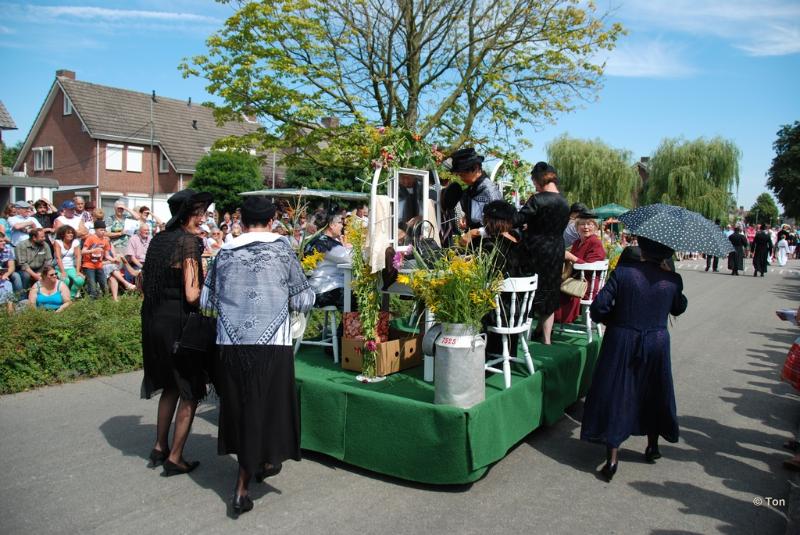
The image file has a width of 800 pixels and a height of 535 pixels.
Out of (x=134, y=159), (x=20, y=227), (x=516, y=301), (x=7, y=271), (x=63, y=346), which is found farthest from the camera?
(x=134, y=159)

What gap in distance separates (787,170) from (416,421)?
196 ft

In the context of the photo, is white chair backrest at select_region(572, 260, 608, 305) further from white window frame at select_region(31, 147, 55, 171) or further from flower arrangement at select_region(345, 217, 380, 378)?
white window frame at select_region(31, 147, 55, 171)

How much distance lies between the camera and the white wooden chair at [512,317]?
15.9 feet

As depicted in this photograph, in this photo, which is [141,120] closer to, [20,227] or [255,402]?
A: [20,227]

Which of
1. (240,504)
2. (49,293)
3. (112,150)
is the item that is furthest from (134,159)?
(240,504)

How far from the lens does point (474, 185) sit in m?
5.77

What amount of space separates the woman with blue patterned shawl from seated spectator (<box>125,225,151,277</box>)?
7358 millimetres

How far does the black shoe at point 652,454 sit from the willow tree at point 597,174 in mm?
30755

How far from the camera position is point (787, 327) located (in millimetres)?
11211

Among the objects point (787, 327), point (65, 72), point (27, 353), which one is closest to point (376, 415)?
point (27, 353)

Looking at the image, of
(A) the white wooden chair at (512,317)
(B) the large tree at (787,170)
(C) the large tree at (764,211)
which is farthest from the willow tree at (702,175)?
(C) the large tree at (764,211)

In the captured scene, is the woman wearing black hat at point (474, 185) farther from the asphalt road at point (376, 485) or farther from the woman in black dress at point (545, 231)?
the asphalt road at point (376, 485)

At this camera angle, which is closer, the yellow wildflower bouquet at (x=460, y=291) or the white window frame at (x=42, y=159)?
the yellow wildflower bouquet at (x=460, y=291)

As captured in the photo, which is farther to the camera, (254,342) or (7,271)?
(7,271)
